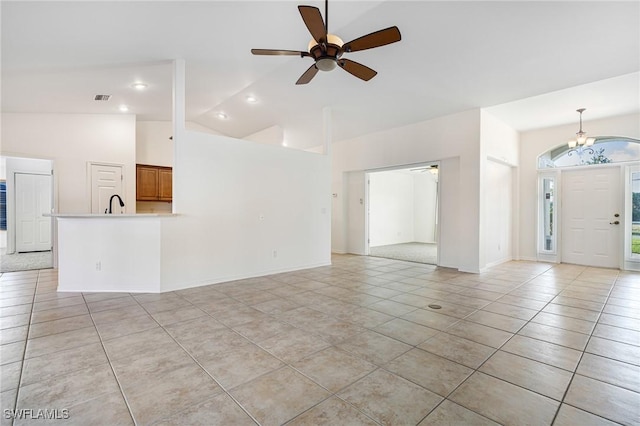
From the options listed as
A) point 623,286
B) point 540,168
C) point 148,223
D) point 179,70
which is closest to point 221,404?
point 148,223

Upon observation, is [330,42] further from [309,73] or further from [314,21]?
[309,73]

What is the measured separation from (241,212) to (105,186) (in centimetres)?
342

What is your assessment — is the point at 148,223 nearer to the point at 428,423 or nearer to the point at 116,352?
the point at 116,352

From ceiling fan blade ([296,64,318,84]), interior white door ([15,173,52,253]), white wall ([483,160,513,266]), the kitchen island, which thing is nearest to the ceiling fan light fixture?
ceiling fan blade ([296,64,318,84])

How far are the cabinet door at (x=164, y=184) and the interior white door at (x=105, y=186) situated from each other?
0.92 metres

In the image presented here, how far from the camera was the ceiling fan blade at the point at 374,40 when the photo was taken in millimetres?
2588

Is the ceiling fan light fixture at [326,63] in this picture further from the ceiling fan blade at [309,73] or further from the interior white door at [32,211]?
the interior white door at [32,211]

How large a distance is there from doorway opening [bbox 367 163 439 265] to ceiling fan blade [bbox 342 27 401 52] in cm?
628

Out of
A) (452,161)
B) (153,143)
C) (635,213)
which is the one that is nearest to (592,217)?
(635,213)

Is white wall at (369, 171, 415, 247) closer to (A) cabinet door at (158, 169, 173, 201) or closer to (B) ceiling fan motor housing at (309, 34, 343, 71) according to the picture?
(A) cabinet door at (158, 169, 173, 201)

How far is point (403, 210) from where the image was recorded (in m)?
10.4

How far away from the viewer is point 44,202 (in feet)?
26.1

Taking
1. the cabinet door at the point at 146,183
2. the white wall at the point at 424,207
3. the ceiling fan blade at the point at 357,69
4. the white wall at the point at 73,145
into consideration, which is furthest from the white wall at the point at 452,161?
the white wall at the point at 73,145

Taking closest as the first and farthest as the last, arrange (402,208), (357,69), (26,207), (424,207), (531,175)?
(357,69) → (531,175) → (26,207) → (402,208) → (424,207)
